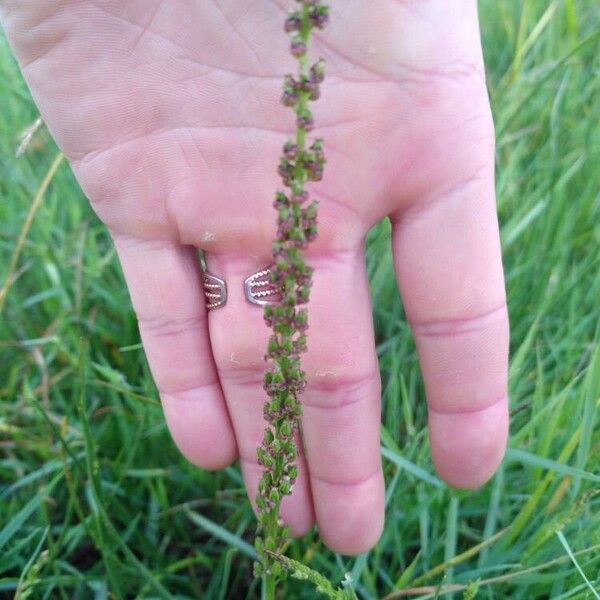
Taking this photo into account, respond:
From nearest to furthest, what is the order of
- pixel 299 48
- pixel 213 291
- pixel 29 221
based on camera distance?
pixel 299 48 < pixel 213 291 < pixel 29 221

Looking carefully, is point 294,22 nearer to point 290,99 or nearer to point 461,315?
point 290,99

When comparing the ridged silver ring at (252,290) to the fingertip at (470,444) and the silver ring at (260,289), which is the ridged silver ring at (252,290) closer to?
the silver ring at (260,289)

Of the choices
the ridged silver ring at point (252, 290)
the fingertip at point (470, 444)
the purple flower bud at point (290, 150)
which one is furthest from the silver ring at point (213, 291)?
the purple flower bud at point (290, 150)

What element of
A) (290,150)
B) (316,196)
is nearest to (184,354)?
(316,196)

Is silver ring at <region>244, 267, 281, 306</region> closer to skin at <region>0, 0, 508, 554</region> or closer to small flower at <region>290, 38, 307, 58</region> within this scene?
skin at <region>0, 0, 508, 554</region>

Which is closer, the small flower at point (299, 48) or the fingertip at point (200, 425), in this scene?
the small flower at point (299, 48)
